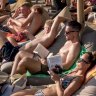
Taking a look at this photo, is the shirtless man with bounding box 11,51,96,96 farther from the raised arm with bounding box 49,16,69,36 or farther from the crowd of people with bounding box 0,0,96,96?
the raised arm with bounding box 49,16,69,36

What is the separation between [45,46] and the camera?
7648 millimetres

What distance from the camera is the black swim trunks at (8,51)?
768 centimetres

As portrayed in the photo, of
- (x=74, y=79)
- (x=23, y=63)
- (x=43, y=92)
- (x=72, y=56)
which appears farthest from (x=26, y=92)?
(x=72, y=56)

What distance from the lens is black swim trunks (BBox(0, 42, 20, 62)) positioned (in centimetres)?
768

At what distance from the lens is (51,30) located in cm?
761

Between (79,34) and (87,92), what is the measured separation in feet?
6.15

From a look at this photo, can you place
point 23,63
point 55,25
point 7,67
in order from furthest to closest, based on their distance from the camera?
point 55,25 → point 7,67 → point 23,63

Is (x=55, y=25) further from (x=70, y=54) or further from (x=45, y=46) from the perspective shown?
(x=70, y=54)

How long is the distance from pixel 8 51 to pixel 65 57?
151cm

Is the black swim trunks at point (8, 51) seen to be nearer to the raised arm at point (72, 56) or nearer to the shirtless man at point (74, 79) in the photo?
the raised arm at point (72, 56)

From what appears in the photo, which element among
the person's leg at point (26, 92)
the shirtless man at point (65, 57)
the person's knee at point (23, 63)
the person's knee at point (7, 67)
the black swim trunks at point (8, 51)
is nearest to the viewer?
the person's leg at point (26, 92)

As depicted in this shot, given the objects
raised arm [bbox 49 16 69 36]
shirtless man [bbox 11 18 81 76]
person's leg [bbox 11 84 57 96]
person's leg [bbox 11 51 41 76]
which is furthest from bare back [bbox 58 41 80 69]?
person's leg [bbox 11 84 57 96]

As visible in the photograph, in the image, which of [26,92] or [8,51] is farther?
[8,51]

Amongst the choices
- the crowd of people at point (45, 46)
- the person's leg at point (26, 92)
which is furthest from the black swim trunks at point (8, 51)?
the person's leg at point (26, 92)
